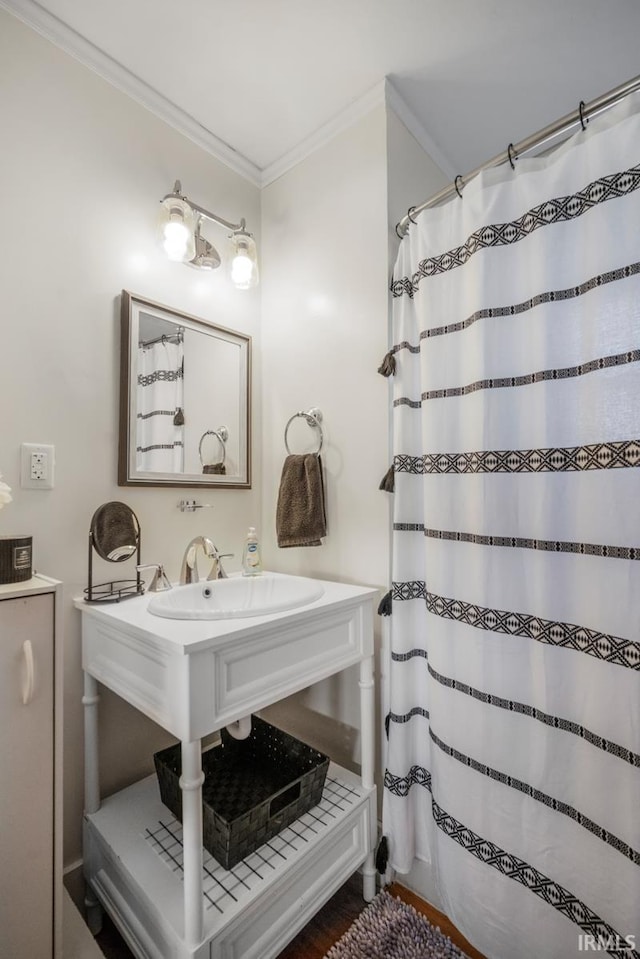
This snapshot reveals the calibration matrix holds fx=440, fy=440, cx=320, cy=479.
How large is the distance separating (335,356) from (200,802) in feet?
4.35

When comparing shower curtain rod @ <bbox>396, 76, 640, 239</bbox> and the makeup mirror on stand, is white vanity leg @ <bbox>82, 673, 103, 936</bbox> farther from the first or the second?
shower curtain rod @ <bbox>396, 76, 640, 239</bbox>

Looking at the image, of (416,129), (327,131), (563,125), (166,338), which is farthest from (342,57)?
(166,338)

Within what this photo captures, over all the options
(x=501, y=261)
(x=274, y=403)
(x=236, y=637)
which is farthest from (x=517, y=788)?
(x=274, y=403)

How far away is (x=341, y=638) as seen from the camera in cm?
128

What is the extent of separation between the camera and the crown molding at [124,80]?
1220 mm

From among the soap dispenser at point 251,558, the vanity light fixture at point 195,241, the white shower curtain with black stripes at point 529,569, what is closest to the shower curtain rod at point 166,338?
the vanity light fixture at point 195,241

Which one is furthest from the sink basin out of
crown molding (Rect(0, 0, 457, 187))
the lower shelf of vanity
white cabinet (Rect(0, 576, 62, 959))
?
crown molding (Rect(0, 0, 457, 187))

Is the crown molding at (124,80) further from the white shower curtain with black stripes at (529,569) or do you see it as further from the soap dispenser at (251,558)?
the soap dispenser at (251,558)

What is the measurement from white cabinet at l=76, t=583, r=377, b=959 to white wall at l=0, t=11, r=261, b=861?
0.14m

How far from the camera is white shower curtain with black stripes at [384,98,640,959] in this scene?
0.91 m

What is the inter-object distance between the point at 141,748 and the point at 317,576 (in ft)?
2.58

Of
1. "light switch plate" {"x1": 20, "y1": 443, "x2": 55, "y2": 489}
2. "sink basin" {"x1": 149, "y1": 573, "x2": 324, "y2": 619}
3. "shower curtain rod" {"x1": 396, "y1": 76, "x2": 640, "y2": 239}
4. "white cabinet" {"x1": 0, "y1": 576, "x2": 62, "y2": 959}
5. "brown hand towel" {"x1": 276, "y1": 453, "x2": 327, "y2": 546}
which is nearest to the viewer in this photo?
"white cabinet" {"x1": 0, "y1": 576, "x2": 62, "y2": 959}

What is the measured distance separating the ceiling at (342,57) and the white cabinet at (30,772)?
61.6 inches

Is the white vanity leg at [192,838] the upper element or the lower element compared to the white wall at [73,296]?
lower
